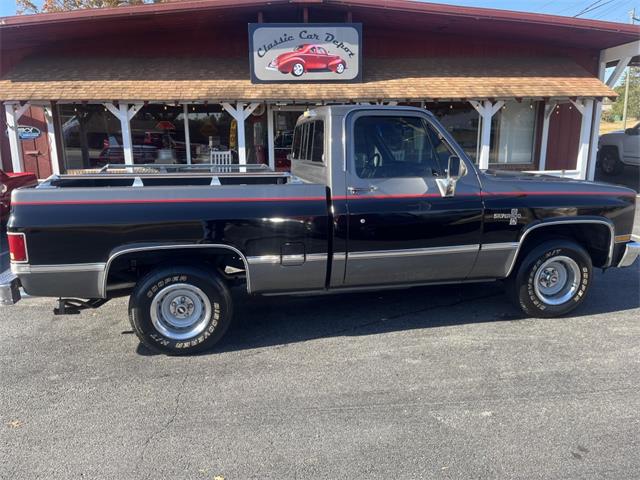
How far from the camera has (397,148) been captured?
169 inches

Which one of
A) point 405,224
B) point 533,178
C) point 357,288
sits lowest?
point 357,288

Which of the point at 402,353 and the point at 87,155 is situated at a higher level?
the point at 87,155

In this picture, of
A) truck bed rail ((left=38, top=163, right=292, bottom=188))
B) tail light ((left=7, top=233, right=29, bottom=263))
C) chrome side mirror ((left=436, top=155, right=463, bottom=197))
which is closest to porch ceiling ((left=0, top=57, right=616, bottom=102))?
truck bed rail ((left=38, top=163, right=292, bottom=188))

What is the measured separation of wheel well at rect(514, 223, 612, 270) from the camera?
472 cm

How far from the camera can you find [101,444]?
2.91 m

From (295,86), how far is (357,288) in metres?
8.50

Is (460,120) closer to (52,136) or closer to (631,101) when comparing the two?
(52,136)

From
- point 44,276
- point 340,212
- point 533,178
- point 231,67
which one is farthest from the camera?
point 231,67

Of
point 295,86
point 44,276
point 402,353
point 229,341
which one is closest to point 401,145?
point 402,353

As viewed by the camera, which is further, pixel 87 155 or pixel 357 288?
pixel 87 155

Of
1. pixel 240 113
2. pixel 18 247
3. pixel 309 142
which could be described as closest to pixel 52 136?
pixel 240 113

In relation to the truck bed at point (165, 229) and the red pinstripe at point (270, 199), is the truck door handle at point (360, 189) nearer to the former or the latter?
the red pinstripe at point (270, 199)

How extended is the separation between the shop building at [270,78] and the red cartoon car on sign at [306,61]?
51mm

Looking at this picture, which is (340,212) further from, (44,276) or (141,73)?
(141,73)
